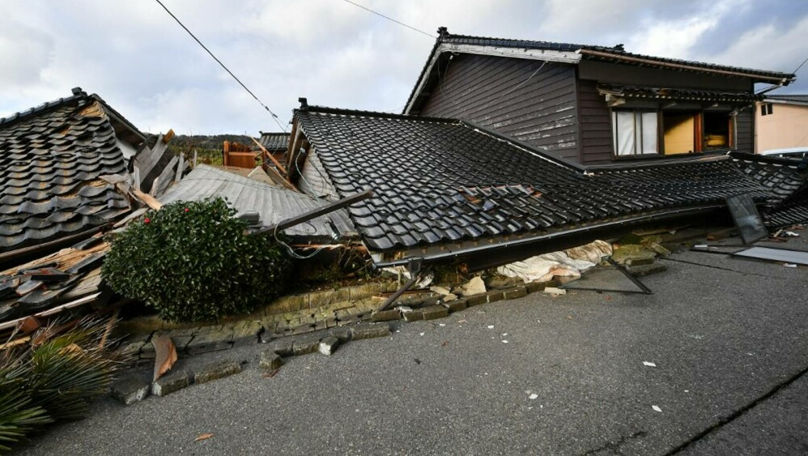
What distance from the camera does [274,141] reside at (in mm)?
23047

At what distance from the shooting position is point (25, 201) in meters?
5.19

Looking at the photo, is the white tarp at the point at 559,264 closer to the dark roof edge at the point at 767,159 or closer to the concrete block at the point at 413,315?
the concrete block at the point at 413,315

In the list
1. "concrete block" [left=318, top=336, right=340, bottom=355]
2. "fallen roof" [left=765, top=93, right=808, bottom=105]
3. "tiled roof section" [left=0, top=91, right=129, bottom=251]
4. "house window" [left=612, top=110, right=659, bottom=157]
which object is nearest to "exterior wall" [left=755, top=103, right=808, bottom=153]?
"fallen roof" [left=765, top=93, right=808, bottom=105]

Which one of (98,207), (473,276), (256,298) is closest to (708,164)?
(473,276)

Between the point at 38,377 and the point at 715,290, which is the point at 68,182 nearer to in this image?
the point at 38,377

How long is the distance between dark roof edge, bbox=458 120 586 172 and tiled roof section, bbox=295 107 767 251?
73 millimetres

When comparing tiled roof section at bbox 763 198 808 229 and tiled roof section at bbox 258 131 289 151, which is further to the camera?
tiled roof section at bbox 258 131 289 151

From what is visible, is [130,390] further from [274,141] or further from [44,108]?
[274,141]

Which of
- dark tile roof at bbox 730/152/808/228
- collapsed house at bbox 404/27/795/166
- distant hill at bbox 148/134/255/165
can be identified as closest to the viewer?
collapsed house at bbox 404/27/795/166

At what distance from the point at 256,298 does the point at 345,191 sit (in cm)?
214

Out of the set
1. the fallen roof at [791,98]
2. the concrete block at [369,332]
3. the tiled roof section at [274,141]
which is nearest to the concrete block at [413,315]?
the concrete block at [369,332]

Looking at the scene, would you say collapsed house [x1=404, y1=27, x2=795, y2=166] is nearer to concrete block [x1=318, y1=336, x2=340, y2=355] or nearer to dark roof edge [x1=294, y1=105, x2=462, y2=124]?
dark roof edge [x1=294, y1=105, x2=462, y2=124]

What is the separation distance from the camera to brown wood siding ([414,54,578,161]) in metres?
8.20

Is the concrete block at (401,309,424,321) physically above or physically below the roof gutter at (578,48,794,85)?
below
